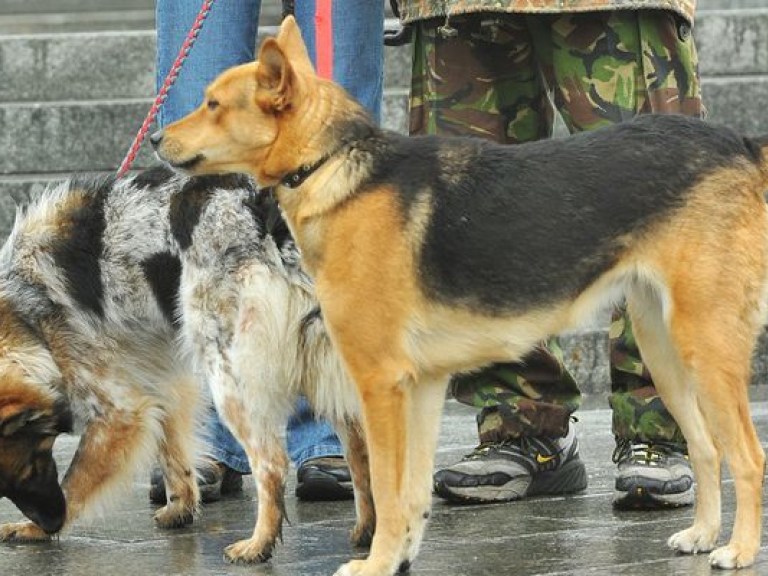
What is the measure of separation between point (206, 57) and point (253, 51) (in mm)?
192

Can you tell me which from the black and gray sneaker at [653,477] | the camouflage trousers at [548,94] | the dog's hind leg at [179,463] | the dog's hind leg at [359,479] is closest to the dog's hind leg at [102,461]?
the dog's hind leg at [179,463]

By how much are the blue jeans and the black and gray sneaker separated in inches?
43.7

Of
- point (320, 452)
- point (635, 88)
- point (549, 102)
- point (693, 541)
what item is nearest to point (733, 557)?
point (693, 541)

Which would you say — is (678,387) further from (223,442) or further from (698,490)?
(223,442)

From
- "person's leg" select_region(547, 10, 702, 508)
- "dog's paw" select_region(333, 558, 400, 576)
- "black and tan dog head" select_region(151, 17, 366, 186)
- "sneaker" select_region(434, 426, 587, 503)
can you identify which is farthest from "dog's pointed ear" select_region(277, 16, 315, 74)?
"sneaker" select_region(434, 426, 587, 503)

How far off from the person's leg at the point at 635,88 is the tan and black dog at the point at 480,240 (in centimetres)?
76

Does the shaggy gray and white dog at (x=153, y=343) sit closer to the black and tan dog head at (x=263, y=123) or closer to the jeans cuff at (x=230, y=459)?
the jeans cuff at (x=230, y=459)

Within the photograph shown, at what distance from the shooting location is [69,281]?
5.43m

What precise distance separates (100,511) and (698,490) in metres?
2.00

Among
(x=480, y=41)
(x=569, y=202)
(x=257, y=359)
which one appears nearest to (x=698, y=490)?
(x=569, y=202)

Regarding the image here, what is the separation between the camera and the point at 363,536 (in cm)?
500

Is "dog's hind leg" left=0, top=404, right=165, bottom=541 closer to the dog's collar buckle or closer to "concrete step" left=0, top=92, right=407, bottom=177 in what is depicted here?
the dog's collar buckle

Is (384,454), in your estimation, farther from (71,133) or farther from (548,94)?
(71,133)

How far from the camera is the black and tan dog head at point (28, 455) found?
207 inches
